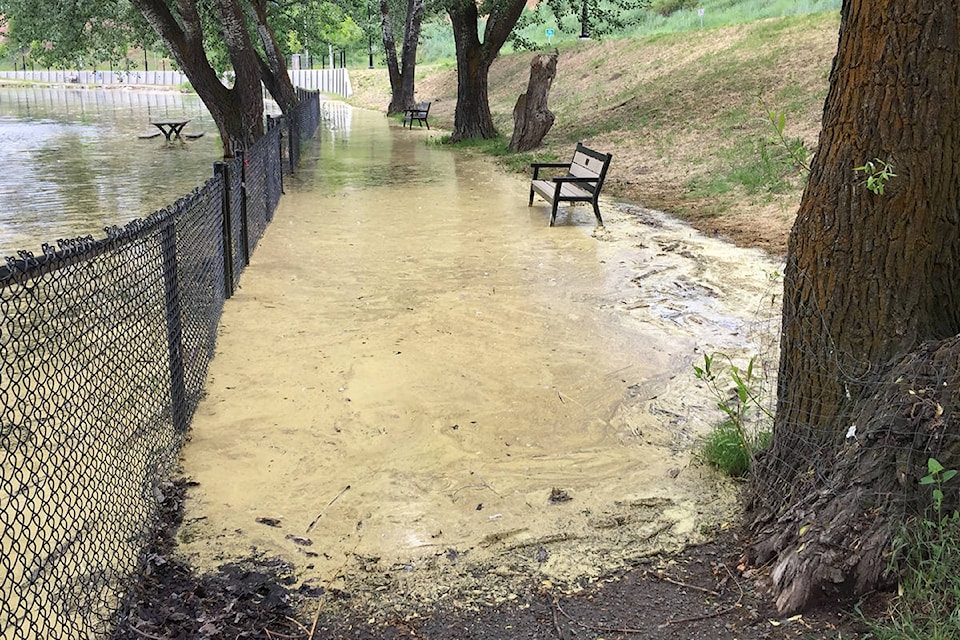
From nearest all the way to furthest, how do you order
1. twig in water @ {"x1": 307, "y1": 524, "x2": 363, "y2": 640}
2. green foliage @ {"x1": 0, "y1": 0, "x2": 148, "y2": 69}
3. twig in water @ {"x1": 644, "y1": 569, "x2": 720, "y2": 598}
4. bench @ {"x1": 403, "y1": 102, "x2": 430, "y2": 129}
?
twig in water @ {"x1": 307, "y1": 524, "x2": 363, "y2": 640} → twig in water @ {"x1": 644, "y1": 569, "x2": 720, "y2": 598} → green foliage @ {"x1": 0, "y1": 0, "x2": 148, "y2": 69} → bench @ {"x1": 403, "y1": 102, "x2": 430, "y2": 129}

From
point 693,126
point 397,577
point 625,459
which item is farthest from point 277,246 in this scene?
point 693,126

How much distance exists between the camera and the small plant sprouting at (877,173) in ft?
11.1

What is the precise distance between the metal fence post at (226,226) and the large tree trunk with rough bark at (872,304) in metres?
5.11

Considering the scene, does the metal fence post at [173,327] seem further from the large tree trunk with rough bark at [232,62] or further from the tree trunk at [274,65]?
the tree trunk at [274,65]

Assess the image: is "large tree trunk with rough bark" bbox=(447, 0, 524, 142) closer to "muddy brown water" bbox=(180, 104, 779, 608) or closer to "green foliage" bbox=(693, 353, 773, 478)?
"muddy brown water" bbox=(180, 104, 779, 608)

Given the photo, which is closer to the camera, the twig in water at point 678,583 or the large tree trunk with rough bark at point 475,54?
the twig in water at point 678,583

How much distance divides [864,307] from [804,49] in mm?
17271

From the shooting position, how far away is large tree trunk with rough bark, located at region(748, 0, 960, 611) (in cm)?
319

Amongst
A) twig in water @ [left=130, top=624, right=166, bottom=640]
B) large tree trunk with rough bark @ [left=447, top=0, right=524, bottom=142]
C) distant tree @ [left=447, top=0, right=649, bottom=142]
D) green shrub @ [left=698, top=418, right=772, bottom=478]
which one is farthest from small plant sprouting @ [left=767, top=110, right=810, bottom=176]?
large tree trunk with rough bark @ [left=447, top=0, right=524, bottom=142]

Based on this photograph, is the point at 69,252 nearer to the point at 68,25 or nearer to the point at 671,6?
the point at 68,25

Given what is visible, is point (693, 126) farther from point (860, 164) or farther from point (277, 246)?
point (860, 164)

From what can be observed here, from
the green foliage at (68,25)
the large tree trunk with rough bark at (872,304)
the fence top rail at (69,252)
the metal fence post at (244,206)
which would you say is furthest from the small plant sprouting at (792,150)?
the green foliage at (68,25)

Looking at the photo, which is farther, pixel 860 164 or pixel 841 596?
pixel 860 164

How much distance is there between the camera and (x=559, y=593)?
3.59 m
